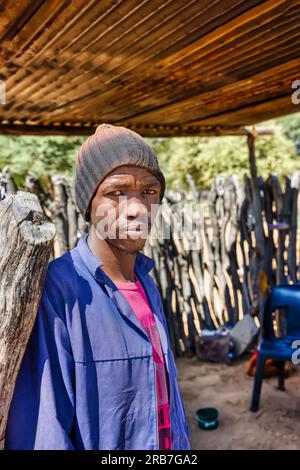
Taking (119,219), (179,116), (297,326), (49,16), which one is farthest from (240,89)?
(119,219)

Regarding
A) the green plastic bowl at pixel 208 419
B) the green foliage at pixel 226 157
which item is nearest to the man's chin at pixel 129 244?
the green plastic bowl at pixel 208 419

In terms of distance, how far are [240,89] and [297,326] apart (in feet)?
6.69

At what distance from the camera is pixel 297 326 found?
3.91 metres

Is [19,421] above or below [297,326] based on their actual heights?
above

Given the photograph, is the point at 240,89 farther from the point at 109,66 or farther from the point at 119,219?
the point at 119,219

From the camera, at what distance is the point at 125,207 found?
4.11 feet

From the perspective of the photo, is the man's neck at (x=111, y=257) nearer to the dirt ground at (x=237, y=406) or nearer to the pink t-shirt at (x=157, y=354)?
the pink t-shirt at (x=157, y=354)

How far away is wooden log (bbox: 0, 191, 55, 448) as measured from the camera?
38.3 inches

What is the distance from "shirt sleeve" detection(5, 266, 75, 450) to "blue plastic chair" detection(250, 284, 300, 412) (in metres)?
3.05

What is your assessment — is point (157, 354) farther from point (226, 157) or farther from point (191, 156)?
point (191, 156)

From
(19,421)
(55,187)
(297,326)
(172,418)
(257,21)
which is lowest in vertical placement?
(297,326)

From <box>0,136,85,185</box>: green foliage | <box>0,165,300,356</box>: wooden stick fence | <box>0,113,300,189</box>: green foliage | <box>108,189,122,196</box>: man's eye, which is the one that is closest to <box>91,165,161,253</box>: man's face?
<box>108,189,122,196</box>: man's eye

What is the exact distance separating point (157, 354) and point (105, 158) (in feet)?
1.96

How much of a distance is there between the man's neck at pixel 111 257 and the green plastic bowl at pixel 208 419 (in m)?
2.74
